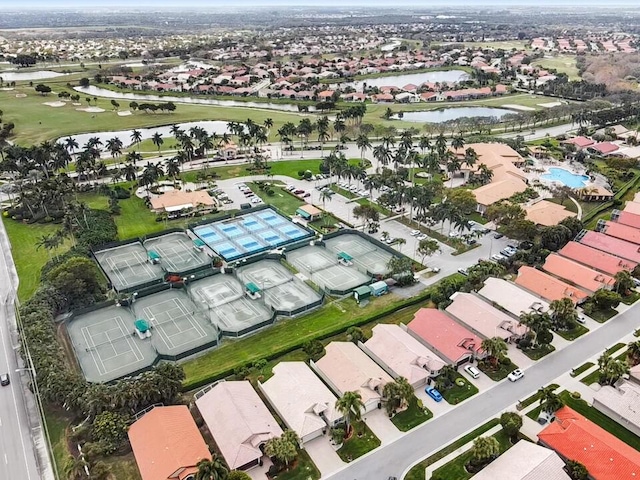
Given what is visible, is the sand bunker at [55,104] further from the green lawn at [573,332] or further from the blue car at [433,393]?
the green lawn at [573,332]

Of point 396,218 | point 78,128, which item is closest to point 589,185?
point 396,218

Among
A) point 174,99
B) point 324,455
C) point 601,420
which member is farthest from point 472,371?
point 174,99

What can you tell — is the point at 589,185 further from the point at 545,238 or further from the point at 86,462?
the point at 86,462

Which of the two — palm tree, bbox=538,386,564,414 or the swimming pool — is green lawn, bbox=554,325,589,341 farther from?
the swimming pool

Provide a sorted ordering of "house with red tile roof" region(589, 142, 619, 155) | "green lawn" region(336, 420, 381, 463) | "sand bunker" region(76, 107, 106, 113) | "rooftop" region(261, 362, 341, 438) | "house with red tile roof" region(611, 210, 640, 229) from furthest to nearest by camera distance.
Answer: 1. "sand bunker" region(76, 107, 106, 113)
2. "house with red tile roof" region(589, 142, 619, 155)
3. "house with red tile roof" region(611, 210, 640, 229)
4. "rooftop" region(261, 362, 341, 438)
5. "green lawn" region(336, 420, 381, 463)

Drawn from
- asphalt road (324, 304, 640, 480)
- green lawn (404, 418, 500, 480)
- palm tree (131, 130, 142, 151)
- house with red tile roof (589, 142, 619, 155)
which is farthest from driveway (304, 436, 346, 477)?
house with red tile roof (589, 142, 619, 155)

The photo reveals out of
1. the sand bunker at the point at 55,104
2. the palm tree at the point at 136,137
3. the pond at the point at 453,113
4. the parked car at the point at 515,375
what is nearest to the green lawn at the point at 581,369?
the parked car at the point at 515,375

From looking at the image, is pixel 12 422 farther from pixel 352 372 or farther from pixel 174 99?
pixel 174 99
